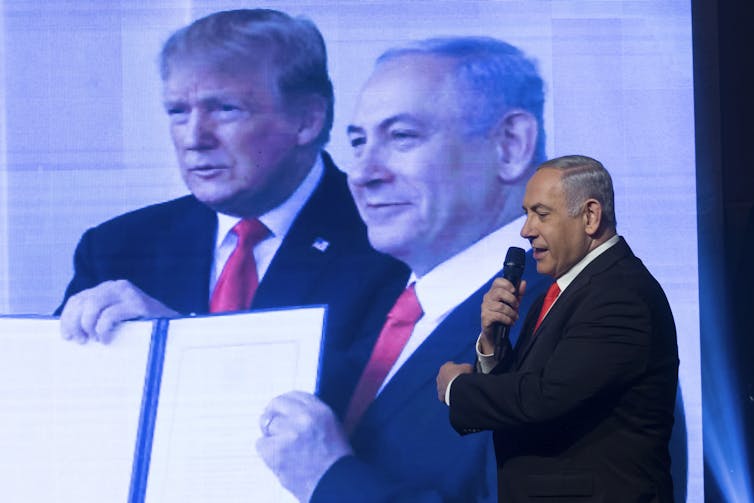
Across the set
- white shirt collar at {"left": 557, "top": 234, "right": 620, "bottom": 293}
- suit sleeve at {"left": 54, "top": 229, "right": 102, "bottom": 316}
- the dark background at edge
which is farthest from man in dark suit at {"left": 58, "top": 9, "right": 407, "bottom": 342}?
white shirt collar at {"left": 557, "top": 234, "right": 620, "bottom": 293}

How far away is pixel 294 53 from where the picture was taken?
9.66ft

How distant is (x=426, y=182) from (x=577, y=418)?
4.52 feet

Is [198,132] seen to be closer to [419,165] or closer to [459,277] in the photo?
[419,165]

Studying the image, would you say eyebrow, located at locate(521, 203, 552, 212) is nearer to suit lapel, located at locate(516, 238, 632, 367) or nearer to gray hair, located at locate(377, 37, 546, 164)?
suit lapel, located at locate(516, 238, 632, 367)

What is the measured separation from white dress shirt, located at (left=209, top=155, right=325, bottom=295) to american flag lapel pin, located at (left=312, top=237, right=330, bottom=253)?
91 mm

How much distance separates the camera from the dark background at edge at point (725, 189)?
292 centimetres

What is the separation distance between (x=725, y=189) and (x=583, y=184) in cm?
145

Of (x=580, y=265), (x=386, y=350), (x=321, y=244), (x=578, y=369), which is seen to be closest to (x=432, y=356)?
(x=386, y=350)

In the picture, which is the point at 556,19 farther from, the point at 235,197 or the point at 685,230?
the point at 235,197

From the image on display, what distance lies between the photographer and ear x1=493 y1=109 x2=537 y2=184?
2.90 m

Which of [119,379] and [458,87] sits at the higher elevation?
[458,87]

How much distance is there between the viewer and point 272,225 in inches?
116

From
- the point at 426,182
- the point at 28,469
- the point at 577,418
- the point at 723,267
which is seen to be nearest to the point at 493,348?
the point at 577,418

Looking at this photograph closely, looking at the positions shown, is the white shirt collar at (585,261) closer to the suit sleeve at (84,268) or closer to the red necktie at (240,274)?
the red necktie at (240,274)
